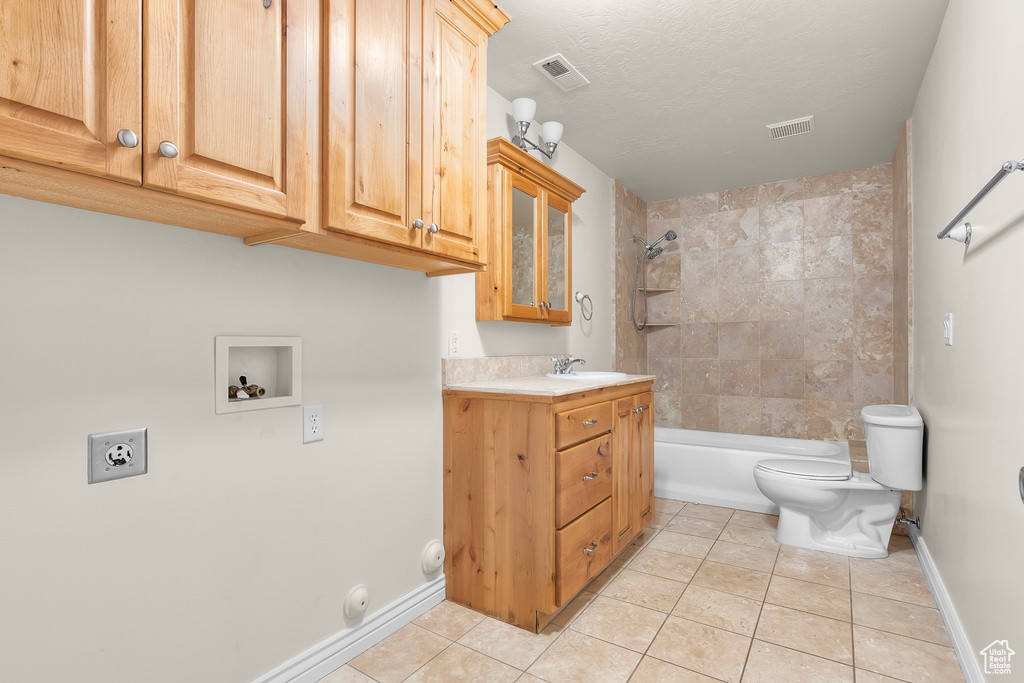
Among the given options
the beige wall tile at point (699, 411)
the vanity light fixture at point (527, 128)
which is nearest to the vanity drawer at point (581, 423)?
the vanity light fixture at point (527, 128)

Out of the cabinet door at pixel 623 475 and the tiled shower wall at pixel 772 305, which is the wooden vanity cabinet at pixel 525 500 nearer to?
the cabinet door at pixel 623 475

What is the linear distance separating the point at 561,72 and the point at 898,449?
2.28 meters

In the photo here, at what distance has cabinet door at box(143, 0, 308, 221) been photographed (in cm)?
97

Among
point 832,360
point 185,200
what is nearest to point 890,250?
point 832,360

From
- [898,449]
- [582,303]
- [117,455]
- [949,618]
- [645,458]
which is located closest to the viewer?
[117,455]

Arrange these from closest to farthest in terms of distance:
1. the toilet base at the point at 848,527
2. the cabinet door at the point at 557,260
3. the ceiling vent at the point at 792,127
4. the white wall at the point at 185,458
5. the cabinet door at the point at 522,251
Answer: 1. the white wall at the point at 185,458
2. the cabinet door at the point at 522,251
3. the toilet base at the point at 848,527
4. the cabinet door at the point at 557,260
5. the ceiling vent at the point at 792,127

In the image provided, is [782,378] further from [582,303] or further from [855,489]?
[582,303]

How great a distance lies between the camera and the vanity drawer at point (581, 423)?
1.89m

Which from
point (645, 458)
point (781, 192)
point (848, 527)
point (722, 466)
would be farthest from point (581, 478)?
point (781, 192)

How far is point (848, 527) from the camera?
260 centimetres

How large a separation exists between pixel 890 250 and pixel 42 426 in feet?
14.6

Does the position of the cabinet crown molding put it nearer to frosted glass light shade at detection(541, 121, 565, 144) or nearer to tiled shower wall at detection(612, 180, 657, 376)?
Answer: frosted glass light shade at detection(541, 121, 565, 144)

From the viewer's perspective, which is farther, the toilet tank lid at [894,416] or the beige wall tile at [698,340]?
the beige wall tile at [698,340]

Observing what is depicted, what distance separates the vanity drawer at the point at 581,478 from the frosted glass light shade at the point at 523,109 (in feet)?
5.09
